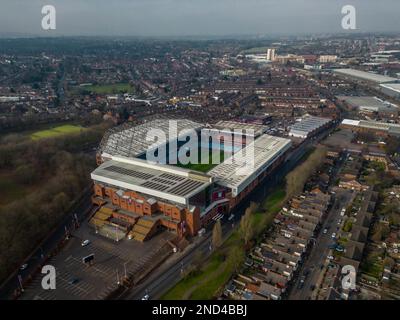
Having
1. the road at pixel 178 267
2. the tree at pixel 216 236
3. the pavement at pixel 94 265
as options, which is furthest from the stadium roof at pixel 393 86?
the pavement at pixel 94 265

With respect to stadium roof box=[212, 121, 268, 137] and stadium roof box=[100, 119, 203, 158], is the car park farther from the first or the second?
stadium roof box=[212, 121, 268, 137]

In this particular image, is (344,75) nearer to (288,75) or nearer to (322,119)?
(288,75)

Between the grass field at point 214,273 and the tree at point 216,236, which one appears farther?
the tree at point 216,236

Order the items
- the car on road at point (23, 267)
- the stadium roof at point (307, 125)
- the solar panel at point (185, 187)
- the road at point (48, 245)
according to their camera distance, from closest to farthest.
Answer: the road at point (48, 245) → the car on road at point (23, 267) → the solar panel at point (185, 187) → the stadium roof at point (307, 125)

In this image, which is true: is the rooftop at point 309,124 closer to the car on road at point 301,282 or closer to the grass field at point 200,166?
the grass field at point 200,166

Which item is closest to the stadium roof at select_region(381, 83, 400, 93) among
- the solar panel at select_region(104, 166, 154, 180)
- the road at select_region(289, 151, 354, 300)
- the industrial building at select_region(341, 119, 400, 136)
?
the industrial building at select_region(341, 119, 400, 136)

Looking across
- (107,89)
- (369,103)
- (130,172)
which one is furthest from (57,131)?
(369,103)

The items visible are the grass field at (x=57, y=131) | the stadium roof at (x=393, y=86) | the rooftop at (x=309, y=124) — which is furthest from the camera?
the stadium roof at (x=393, y=86)

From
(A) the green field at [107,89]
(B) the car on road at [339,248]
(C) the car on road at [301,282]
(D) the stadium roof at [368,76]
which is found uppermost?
(D) the stadium roof at [368,76]
